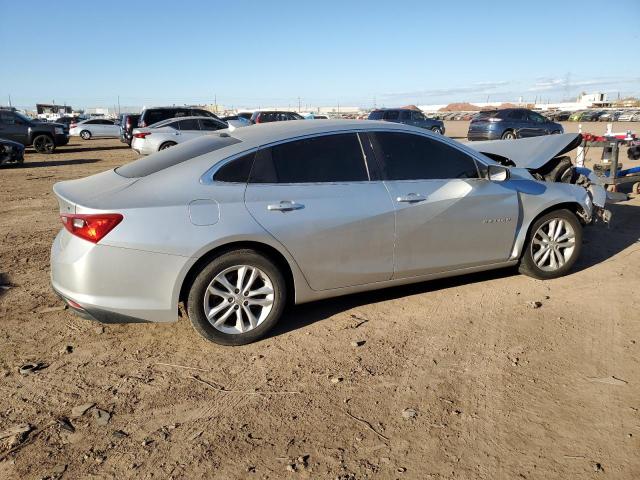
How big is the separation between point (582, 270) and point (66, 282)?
4.84 m

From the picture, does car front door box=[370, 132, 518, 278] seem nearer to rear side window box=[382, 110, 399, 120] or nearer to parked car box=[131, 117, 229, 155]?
parked car box=[131, 117, 229, 155]

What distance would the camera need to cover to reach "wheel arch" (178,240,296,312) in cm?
363

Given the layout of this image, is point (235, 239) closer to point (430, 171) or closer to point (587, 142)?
point (430, 171)

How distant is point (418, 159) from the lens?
14.4 feet

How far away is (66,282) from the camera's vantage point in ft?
11.7

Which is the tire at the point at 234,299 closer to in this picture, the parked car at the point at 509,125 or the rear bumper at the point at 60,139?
the parked car at the point at 509,125

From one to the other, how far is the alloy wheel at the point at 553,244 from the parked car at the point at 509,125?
18.1 m

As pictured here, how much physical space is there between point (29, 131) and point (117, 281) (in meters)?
20.1

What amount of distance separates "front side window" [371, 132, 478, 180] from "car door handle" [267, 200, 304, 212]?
2.75ft

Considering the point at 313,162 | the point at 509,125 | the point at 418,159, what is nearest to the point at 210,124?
the point at 509,125

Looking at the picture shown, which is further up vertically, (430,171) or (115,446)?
(430,171)

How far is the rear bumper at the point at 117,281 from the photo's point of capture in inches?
135

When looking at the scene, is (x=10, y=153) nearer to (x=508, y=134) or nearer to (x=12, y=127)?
(x=12, y=127)

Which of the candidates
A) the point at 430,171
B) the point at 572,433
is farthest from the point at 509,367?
the point at 430,171
